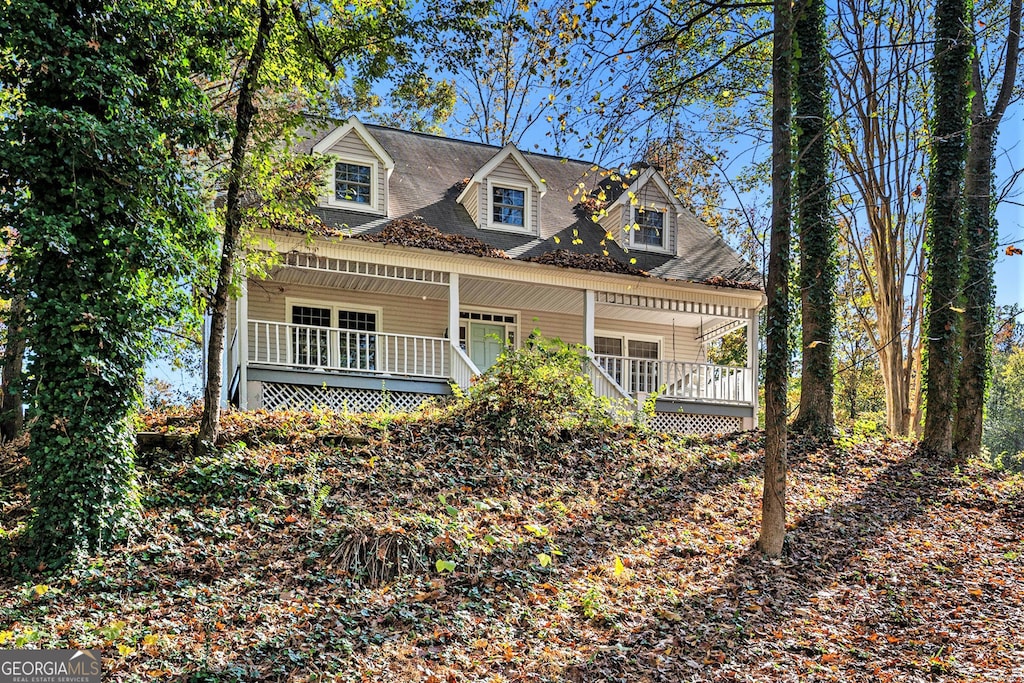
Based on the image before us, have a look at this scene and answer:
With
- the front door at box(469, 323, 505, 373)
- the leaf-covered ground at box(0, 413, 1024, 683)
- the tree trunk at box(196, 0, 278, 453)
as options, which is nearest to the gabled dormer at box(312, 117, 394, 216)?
the front door at box(469, 323, 505, 373)

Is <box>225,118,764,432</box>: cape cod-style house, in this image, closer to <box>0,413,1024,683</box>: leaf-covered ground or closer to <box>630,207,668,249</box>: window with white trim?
<box>630,207,668,249</box>: window with white trim

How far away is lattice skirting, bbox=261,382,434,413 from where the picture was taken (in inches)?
542

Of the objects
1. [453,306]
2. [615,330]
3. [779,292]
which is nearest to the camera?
[779,292]

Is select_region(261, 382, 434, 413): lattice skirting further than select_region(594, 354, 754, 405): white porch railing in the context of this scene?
No

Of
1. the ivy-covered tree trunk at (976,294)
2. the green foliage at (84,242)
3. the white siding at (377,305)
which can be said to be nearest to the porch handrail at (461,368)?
the white siding at (377,305)

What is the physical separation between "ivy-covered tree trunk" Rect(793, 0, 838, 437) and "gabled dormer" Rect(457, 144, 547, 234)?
5674 mm

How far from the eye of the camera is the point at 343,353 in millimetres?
15445

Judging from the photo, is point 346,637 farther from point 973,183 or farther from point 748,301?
point 748,301

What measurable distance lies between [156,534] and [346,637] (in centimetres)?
259

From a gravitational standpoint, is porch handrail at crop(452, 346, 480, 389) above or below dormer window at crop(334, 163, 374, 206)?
below

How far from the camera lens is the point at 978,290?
42.8ft

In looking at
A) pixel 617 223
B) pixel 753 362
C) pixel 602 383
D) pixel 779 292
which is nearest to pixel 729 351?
pixel 753 362

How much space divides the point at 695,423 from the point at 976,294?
5916 mm

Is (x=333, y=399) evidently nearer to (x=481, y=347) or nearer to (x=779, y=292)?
(x=481, y=347)
